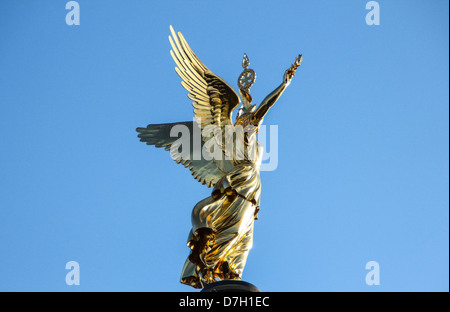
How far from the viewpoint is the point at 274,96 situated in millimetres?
17812

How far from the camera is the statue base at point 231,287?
50.1 ft

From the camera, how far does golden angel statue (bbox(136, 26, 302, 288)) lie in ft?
54.9

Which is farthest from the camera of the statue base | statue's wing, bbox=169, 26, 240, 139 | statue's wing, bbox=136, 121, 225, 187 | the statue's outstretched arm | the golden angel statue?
statue's wing, bbox=136, 121, 225, 187

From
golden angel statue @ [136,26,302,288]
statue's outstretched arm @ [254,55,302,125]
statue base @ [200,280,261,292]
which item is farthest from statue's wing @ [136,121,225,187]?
statue base @ [200,280,261,292]

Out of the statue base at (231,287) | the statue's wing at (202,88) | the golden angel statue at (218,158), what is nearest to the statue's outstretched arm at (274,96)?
the golden angel statue at (218,158)

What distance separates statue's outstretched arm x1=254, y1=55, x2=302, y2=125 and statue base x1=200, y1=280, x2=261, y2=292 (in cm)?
403

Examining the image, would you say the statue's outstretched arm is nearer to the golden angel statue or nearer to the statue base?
the golden angel statue

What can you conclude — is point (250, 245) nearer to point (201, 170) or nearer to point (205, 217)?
point (205, 217)

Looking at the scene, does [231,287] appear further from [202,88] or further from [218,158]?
[202,88]

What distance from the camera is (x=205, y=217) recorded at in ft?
54.9

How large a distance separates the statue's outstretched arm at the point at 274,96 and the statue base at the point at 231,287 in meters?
4.03
